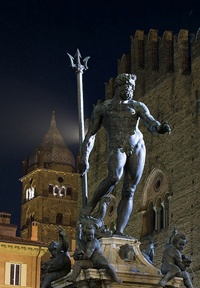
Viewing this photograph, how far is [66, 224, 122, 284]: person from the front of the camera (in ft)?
28.5

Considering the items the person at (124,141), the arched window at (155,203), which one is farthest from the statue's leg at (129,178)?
the arched window at (155,203)

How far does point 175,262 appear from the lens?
9281 millimetres

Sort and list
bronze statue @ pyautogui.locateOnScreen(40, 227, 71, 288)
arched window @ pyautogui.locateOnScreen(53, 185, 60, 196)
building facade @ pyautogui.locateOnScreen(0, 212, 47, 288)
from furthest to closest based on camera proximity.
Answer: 1. arched window @ pyautogui.locateOnScreen(53, 185, 60, 196)
2. building facade @ pyautogui.locateOnScreen(0, 212, 47, 288)
3. bronze statue @ pyautogui.locateOnScreen(40, 227, 71, 288)

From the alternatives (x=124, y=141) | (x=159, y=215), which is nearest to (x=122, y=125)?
(x=124, y=141)

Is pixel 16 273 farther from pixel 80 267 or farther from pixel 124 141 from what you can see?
pixel 80 267

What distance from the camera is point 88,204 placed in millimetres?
9734

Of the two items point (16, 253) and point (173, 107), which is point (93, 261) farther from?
point (16, 253)

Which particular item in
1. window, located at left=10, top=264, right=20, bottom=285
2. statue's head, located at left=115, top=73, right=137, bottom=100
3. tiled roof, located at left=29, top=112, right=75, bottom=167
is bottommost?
statue's head, located at left=115, top=73, right=137, bottom=100

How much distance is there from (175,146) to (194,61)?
→ 314 cm

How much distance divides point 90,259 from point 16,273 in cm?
2878

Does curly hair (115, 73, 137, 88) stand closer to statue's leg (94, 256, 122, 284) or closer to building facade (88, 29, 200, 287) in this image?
statue's leg (94, 256, 122, 284)

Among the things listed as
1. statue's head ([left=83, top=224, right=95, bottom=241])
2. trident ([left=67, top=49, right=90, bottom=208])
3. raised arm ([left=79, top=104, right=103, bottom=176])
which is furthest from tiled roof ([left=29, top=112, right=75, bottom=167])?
statue's head ([left=83, top=224, right=95, bottom=241])

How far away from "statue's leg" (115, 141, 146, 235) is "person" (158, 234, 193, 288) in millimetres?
600

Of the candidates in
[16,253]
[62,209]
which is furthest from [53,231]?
[16,253]
